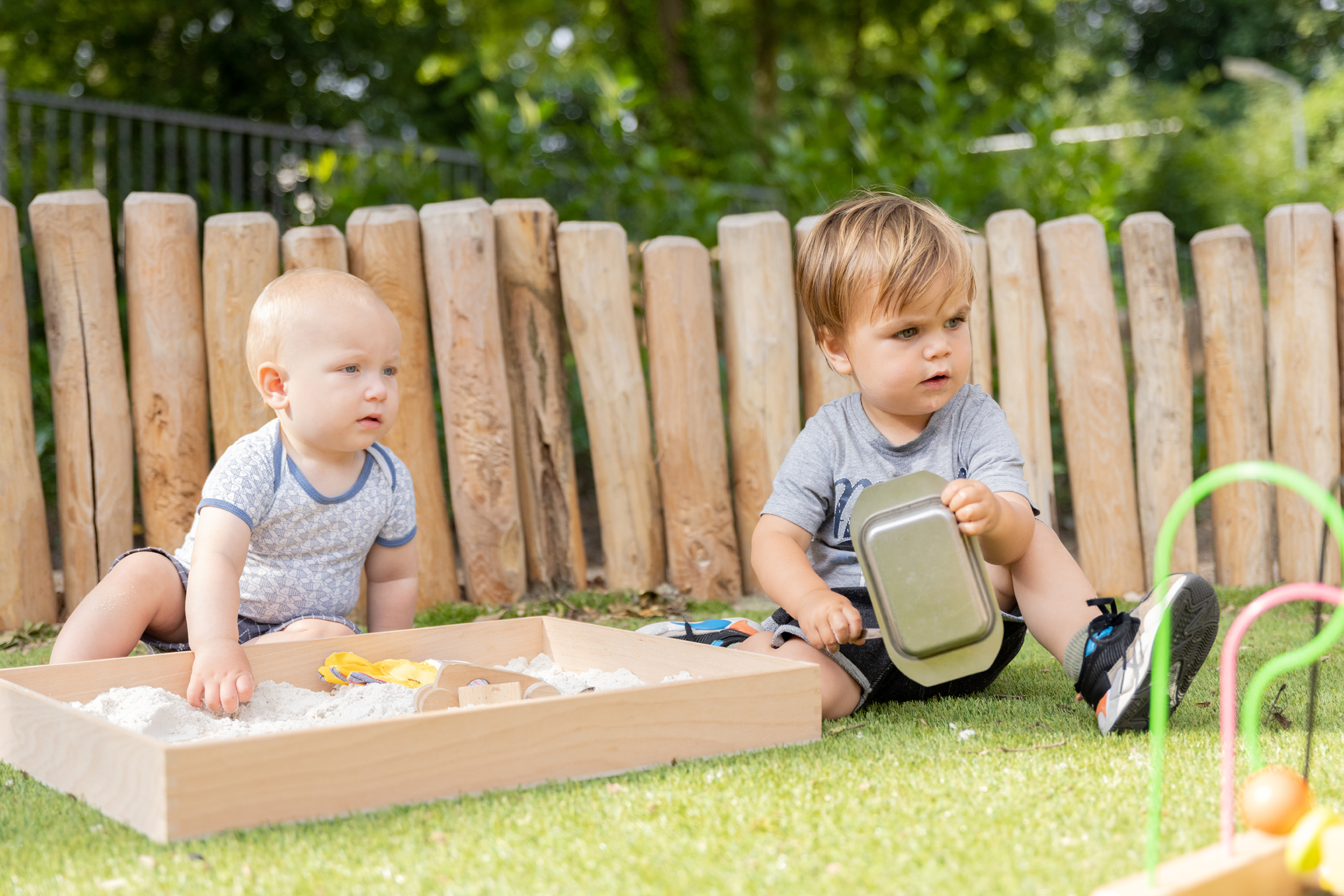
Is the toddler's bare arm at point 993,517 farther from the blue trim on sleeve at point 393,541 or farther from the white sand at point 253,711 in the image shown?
the blue trim on sleeve at point 393,541

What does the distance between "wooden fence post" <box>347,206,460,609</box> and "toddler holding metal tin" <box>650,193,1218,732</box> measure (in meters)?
1.17

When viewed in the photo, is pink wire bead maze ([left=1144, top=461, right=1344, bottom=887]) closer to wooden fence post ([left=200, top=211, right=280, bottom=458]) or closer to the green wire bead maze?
the green wire bead maze

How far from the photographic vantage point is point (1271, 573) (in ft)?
11.7

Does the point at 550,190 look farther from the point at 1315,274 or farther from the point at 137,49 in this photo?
the point at 137,49

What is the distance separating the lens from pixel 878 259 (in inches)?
84.5

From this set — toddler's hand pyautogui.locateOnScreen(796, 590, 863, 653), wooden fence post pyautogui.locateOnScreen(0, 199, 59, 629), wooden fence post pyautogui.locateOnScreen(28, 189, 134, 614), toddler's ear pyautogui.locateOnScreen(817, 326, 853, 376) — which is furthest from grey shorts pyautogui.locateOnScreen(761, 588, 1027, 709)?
→ wooden fence post pyautogui.locateOnScreen(0, 199, 59, 629)

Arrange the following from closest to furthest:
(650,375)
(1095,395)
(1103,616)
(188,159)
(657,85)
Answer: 1. (1103,616)
2. (650,375)
3. (1095,395)
4. (188,159)
5. (657,85)

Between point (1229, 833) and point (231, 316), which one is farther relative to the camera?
point (231, 316)

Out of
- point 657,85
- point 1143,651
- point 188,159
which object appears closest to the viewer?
point 1143,651

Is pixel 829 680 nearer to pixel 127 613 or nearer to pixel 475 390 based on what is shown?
pixel 127 613

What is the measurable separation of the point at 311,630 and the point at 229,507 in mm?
320

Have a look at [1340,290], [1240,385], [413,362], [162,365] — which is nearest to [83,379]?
[162,365]

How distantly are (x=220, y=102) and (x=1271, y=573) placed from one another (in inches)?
362

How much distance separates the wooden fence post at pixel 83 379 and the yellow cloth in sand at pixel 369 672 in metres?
1.20
